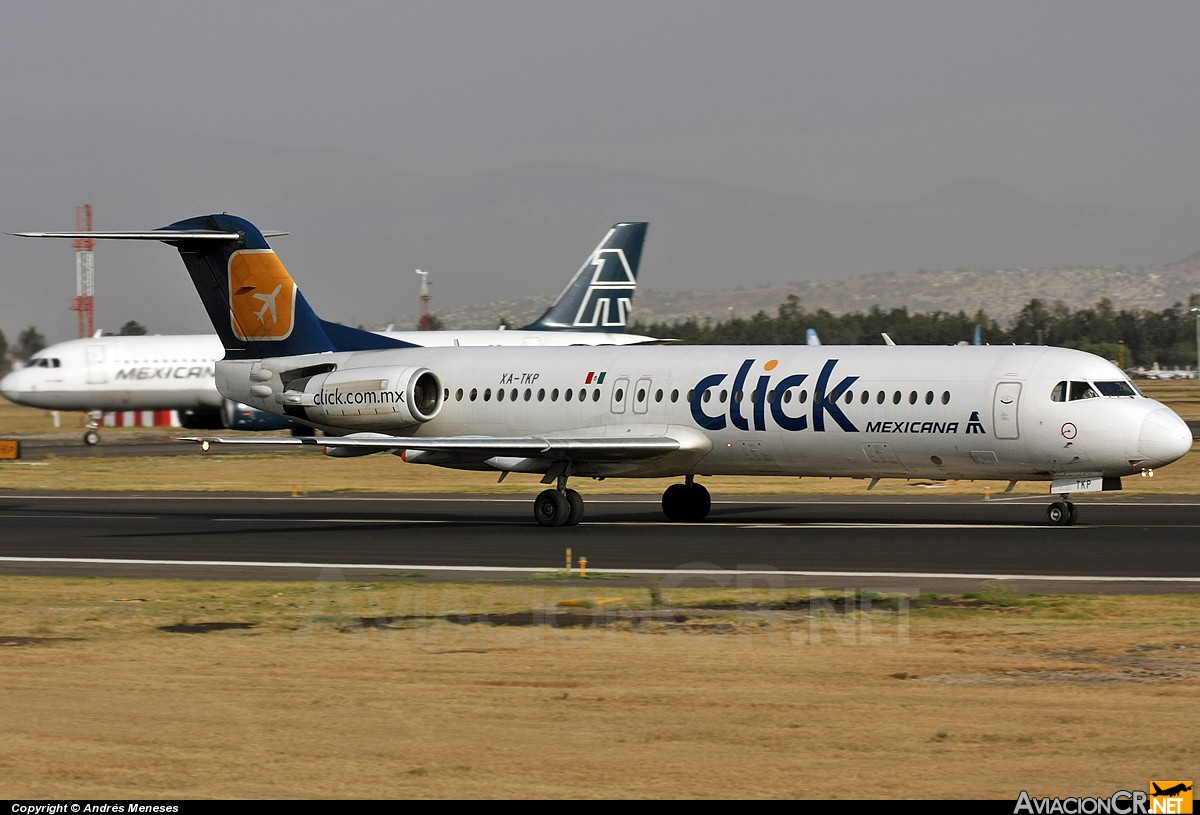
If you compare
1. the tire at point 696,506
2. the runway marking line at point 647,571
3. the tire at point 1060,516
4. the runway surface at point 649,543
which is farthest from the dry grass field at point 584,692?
the tire at point 696,506

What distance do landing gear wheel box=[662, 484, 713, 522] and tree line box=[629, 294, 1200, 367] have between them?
8945 cm

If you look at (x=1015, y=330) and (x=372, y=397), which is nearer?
(x=372, y=397)

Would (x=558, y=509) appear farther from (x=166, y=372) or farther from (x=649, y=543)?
(x=166, y=372)

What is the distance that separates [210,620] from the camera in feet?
54.9

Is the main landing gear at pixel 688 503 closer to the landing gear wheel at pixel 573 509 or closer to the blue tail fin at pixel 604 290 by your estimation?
the landing gear wheel at pixel 573 509

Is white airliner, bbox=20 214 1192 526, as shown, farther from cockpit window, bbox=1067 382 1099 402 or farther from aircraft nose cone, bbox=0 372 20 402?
aircraft nose cone, bbox=0 372 20 402

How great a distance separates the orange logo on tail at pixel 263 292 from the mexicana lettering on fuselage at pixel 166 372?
94.7ft

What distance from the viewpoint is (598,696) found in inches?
480

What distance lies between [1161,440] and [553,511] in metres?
10.1

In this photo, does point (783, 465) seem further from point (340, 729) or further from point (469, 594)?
point (340, 729)

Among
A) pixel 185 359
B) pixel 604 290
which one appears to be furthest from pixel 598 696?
pixel 185 359

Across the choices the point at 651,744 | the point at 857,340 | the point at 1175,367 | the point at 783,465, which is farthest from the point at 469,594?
the point at 1175,367

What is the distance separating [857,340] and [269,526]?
323 ft

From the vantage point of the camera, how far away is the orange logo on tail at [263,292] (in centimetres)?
3222
